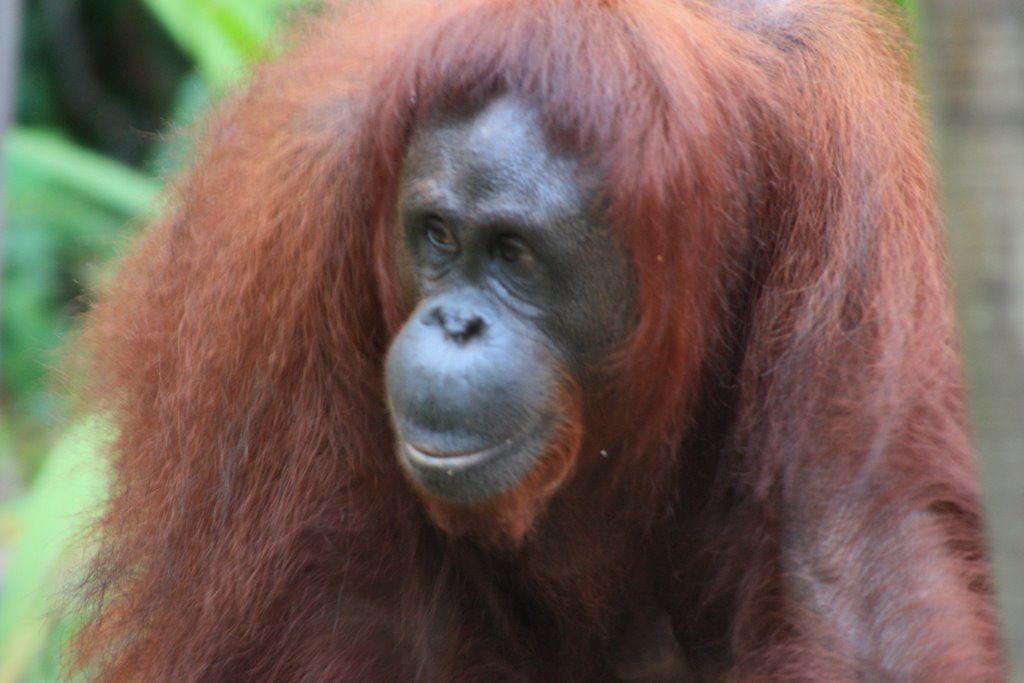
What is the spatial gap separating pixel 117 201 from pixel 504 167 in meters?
3.36

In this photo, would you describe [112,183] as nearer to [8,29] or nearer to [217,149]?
[8,29]

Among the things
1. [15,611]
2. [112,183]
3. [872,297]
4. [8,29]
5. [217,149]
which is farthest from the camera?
[112,183]

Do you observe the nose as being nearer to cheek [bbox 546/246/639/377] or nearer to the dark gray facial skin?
the dark gray facial skin

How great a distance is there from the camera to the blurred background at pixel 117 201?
1.14 metres

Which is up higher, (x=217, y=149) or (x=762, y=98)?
(x=762, y=98)

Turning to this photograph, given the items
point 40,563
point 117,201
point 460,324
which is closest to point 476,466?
point 460,324

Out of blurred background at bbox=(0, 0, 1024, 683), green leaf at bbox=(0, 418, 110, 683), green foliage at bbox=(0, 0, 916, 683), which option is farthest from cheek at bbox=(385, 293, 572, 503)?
green leaf at bbox=(0, 418, 110, 683)

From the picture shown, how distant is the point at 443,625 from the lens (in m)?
2.75

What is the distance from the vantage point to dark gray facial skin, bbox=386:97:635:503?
229 cm

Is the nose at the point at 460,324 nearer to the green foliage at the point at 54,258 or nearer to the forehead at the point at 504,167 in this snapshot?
the forehead at the point at 504,167

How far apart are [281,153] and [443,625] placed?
3.01 feet

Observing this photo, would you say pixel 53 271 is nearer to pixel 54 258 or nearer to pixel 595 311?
pixel 54 258

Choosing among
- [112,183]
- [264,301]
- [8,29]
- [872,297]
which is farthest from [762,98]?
[112,183]

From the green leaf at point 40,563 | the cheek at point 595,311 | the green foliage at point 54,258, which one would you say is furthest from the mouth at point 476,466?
the green leaf at point 40,563
